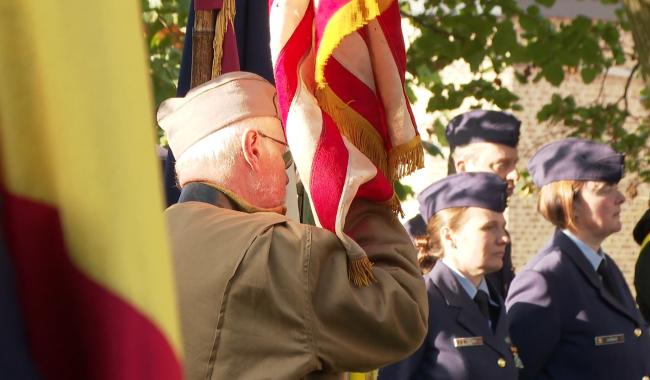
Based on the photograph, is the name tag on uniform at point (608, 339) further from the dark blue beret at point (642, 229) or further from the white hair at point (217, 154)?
the white hair at point (217, 154)

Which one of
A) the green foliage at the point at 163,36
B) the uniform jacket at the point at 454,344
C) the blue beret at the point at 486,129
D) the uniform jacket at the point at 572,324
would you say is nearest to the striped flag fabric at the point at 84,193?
the uniform jacket at the point at 454,344

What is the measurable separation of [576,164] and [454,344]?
141 cm

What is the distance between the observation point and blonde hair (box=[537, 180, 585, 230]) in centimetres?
565

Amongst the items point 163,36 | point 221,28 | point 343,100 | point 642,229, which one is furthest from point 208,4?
point 163,36

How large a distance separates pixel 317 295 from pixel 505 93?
599cm

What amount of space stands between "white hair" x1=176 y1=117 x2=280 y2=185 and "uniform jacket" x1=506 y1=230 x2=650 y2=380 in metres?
2.81

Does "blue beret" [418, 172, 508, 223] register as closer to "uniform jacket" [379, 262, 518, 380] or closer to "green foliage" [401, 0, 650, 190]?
"uniform jacket" [379, 262, 518, 380]

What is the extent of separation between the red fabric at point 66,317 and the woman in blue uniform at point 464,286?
147 inches

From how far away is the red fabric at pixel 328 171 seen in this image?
263cm

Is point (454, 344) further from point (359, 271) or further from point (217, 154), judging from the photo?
point (359, 271)

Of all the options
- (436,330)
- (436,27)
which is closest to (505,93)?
(436,27)

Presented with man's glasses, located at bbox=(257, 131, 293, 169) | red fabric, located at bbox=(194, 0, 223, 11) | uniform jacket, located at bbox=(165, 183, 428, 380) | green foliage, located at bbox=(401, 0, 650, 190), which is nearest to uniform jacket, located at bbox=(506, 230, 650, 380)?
man's glasses, located at bbox=(257, 131, 293, 169)

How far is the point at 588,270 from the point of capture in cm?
558

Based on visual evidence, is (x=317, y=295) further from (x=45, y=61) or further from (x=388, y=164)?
(x=45, y=61)
